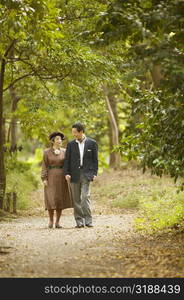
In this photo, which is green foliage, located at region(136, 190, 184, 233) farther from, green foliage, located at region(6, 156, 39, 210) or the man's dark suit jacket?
green foliage, located at region(6, 156, 39, 210)

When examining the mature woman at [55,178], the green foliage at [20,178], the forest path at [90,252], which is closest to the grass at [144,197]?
the forest path at [90,252]

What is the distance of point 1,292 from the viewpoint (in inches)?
261

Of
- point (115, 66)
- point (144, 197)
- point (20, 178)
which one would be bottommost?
point (20, 178)

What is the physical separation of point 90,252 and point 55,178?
401 cm

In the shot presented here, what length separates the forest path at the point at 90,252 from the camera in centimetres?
757

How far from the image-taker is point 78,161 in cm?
1254

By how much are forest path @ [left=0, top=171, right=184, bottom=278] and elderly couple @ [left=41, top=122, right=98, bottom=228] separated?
0.57 m

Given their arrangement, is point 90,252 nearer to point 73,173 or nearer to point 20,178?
point 73,173

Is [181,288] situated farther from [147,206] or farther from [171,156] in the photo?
[147,206]

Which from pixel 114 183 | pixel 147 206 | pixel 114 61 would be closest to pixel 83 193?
pixel 147 206

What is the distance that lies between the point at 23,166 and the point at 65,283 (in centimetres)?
2462

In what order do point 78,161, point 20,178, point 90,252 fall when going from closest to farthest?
point 90,252
point 78,161
point 20,178

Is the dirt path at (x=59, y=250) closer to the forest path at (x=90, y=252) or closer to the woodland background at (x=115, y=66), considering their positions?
the forest path at (x=90, y=252)

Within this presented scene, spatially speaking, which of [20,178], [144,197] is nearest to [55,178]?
[144,197]
